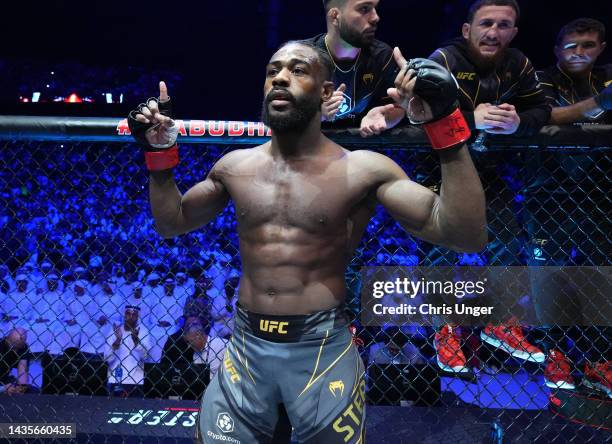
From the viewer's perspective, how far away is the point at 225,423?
140 centimetres

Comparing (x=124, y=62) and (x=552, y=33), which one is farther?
(x=124, y=62)

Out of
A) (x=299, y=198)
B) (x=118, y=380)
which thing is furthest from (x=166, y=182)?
(x=118, y=380)

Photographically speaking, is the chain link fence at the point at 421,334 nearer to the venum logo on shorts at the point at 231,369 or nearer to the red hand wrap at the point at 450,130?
the venum logo on shorts at the point at 231,369

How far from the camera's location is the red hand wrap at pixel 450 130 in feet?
3.99

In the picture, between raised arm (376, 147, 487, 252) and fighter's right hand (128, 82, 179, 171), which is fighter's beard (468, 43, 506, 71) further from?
fighter's right hand (128, 82, 179, 171)

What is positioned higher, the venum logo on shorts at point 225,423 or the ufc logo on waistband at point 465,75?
the ufc logo on waistband at point 465,75

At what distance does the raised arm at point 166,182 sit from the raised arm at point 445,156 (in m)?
0.62

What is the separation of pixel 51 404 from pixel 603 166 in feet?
9.34

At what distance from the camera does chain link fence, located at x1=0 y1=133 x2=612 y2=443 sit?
2.37 meters

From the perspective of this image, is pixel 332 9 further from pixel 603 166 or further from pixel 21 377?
pixel 21 377

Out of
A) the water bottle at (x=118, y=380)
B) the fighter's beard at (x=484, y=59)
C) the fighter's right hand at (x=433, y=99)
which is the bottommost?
the water bottle at (x=118, y=380)

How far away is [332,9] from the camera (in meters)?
2.31

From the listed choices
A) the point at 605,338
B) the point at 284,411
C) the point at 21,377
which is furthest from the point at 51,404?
the point at 605,338

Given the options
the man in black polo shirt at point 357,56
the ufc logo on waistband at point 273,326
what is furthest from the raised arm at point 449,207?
the man in black polo shirt at point 357,56
